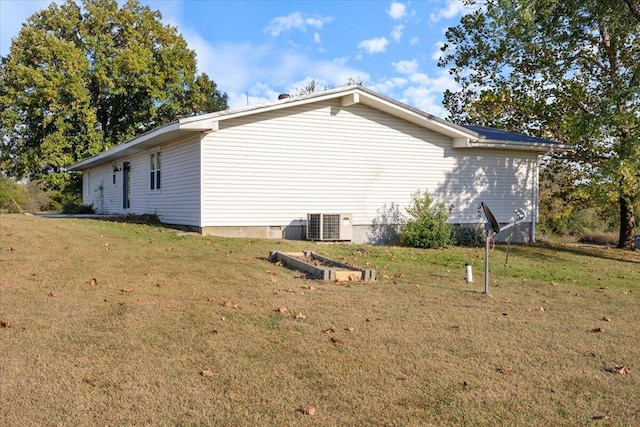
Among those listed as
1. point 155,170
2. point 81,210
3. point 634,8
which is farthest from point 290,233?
point 81,210

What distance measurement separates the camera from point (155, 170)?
1659 centimetres

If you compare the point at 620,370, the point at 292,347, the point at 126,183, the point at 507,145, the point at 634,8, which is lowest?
the point at 620,370

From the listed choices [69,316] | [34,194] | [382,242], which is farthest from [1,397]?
[34,194]

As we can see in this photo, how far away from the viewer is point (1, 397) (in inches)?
139

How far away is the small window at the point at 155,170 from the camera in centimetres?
1627

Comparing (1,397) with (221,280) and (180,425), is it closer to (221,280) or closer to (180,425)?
(180,425)

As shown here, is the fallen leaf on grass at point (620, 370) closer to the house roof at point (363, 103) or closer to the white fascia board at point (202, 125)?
the house roof at point (363, 103)

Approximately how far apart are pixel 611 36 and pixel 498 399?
16079mm

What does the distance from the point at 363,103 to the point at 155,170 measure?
695 cm

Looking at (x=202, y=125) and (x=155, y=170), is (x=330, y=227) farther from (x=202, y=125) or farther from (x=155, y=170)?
(x=155, y=170)

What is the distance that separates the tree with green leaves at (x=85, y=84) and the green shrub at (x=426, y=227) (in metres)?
20.1

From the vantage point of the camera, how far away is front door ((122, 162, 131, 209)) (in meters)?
19.6

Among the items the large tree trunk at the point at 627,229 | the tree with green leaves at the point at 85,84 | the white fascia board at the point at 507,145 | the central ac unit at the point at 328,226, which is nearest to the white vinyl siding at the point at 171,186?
the central ac unit at the point at 328,226

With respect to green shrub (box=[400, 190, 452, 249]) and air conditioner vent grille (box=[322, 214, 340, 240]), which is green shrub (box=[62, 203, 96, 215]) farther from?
green shrub (box=[400, 190, 452, 249])
